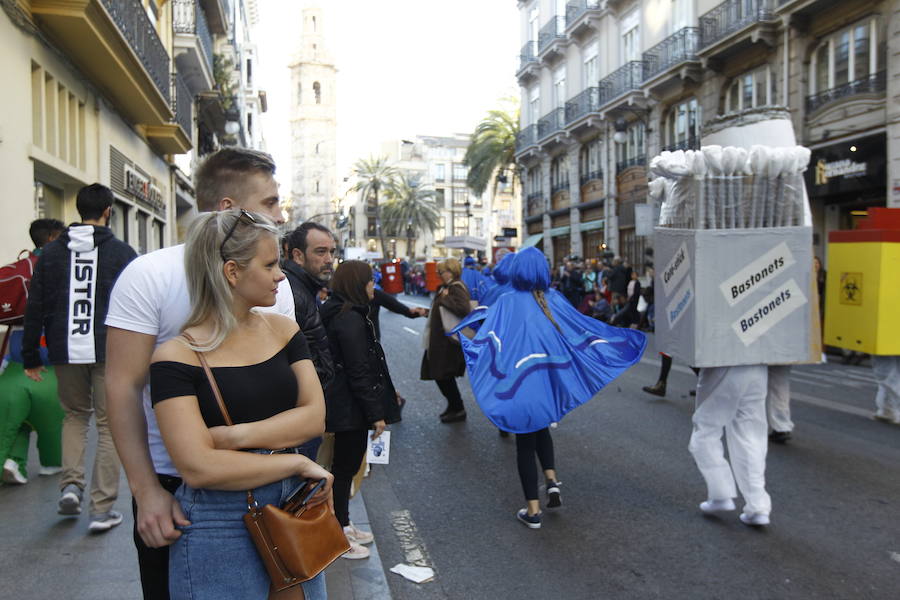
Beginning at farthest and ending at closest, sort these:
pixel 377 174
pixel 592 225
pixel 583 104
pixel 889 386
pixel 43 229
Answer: pixel 377 174 → pixel 592 225 → pixel 583 104 → pixel 889 386 → pixel 43 229

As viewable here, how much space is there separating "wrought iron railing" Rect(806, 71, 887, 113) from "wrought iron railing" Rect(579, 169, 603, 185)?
1300cm

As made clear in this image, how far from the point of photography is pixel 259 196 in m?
2.71

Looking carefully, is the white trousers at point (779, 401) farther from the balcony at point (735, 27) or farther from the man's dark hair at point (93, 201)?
the balcony at point (735, 27)

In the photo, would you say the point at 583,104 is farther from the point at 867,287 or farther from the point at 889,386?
the point at 889,386

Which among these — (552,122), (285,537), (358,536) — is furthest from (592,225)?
(285,537)

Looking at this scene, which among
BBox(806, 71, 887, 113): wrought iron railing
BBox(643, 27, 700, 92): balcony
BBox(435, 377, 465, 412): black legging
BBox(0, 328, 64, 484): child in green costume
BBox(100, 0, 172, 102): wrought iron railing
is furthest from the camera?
BBox(643, 27, 700, 92): balcony

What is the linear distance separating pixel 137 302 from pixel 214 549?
0.68 meters

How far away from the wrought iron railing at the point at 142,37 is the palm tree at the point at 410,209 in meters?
56.1

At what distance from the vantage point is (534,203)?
134 feet

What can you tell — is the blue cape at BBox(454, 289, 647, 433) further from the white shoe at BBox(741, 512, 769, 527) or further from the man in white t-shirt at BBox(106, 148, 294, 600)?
the man in white t-shirt at BBox(106, 148, 294, 600)

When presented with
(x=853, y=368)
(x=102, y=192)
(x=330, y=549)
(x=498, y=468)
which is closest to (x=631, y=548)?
(x=498, y=468)

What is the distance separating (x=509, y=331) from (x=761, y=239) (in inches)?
65.5

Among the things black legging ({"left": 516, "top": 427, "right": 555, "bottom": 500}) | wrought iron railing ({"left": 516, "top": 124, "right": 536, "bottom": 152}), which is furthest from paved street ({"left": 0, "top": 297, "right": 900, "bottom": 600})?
wrought iron railing ({"left": 516, "top": 124, "right": 536, "bottom": 152})

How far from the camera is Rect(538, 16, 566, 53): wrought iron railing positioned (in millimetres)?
34831
